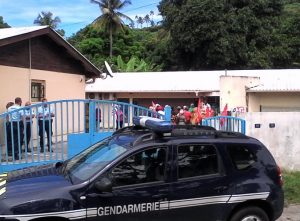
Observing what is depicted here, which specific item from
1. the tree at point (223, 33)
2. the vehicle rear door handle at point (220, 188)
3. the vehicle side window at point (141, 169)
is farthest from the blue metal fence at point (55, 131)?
the tree at point (223, 33)

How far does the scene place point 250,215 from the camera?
599 cm

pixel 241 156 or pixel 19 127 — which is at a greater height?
pixel 19 127

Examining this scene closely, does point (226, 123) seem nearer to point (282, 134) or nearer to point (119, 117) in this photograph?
point (282, 134)

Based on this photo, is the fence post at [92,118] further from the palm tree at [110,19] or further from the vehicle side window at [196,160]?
the palm tree at [110,19]

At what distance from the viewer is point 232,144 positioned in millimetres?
6094

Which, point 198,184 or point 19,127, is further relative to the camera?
point 19,127

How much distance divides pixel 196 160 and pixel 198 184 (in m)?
0.30

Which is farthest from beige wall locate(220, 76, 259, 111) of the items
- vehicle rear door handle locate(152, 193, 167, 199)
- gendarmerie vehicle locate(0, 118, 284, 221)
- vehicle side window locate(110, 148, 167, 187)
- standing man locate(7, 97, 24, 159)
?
vehicle rear door handle locate(152, 193, 167, 199)

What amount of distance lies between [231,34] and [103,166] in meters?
33.9

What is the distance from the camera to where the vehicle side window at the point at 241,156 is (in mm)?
6039

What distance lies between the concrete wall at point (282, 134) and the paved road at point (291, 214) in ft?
11.2

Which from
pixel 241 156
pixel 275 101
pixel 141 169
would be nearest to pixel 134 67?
pixel 275 101

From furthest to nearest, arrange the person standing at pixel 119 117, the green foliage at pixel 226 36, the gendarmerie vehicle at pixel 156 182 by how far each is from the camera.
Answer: the green foliage at pixel 226 36, the person standing at pixel 119 117, the gendarmerie vehicle at pixel 156 182

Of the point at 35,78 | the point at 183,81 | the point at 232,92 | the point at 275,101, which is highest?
the point at 183,81
